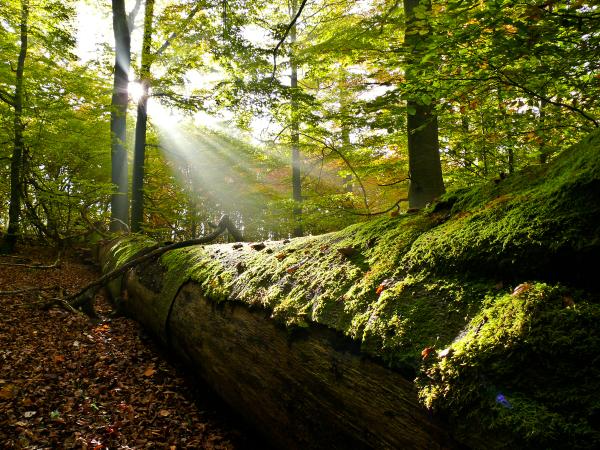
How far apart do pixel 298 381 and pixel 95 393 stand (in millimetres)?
2571

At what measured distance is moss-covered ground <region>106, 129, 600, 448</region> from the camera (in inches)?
44.6

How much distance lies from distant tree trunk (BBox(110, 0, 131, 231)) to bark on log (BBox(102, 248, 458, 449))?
9.56 metres

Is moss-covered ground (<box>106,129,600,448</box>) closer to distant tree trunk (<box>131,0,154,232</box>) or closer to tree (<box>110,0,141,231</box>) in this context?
distant tree trunk (<box>131,0,154,232</box>)

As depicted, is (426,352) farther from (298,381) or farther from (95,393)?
(95,393)

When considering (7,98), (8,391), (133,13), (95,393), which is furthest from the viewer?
(133,13)

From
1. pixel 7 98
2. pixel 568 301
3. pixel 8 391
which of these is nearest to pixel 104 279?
pixel 8 391

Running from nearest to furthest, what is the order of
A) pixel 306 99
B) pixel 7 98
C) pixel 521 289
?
1. pixel 521 289
2. pixel 306 99
3. pixel 7 98

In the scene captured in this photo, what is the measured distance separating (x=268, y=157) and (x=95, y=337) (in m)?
10.9

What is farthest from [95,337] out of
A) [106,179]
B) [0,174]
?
[106,179]

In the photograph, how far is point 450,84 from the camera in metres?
4.35

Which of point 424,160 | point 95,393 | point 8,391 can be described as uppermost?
point 424,160

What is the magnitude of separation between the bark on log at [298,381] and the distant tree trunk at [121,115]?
956 cm

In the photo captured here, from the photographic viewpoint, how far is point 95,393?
341 cm

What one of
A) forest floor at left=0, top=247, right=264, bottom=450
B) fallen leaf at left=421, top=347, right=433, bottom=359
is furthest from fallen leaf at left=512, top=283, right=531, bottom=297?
forest floor at left=0, top=247, right=264, bottom=450
